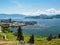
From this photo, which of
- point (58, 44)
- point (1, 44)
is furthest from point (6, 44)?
point (58, 44)

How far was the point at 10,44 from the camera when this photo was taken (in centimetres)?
3381

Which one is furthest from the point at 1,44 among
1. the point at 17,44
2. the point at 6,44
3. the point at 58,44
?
the point at 58,44

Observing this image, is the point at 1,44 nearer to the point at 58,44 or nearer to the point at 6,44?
the point at 6,44

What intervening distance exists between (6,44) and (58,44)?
376 inches

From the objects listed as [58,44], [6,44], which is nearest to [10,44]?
[6,44]

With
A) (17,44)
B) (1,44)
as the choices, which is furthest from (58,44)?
(1,44)

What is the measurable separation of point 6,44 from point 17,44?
8.47ft

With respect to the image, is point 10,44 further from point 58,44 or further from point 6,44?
point 58,44

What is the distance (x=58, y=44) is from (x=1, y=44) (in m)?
10.5

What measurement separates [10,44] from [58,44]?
8792 mm

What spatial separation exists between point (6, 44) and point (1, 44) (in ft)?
3.38

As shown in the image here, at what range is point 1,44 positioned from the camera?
34.8 m

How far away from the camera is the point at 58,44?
34.6 meters

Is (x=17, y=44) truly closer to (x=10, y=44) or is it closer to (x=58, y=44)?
(x=10, y=44)
